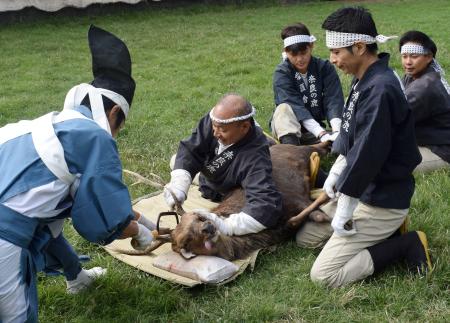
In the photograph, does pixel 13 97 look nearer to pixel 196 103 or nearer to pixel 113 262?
pixel 196 103

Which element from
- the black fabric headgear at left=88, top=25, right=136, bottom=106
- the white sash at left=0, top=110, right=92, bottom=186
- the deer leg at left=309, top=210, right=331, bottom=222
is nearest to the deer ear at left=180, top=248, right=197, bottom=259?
the deer leg at left=309, top=210, right=331, bottom=222

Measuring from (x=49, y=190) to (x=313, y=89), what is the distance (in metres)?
4.17

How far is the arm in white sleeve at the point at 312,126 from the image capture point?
6389 mm

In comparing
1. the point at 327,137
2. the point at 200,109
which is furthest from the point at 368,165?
the point at 200,109

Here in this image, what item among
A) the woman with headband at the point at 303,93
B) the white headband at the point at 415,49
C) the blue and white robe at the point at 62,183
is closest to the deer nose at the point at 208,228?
the blue and white robe at the point at 62,183

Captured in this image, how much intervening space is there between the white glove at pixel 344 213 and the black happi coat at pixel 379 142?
0.08m

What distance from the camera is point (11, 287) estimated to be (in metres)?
3.14

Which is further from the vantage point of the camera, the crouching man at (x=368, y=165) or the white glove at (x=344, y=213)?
the white glove at (x=344, y=213)

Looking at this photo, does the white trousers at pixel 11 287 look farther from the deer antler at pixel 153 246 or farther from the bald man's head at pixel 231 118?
the bald man's head at pixel 231 118

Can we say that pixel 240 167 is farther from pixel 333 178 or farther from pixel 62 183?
pixel 62 183

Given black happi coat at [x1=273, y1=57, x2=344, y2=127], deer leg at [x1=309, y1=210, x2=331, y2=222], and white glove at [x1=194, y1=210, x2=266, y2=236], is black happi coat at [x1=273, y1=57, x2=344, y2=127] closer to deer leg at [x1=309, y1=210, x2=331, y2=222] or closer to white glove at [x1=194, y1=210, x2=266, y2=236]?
deer leg at [x1=309, y1=210, x2=331, y2=222]

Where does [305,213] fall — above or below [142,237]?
below

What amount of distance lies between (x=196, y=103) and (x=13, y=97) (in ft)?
10.4

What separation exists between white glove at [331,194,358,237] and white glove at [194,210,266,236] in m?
0.69
